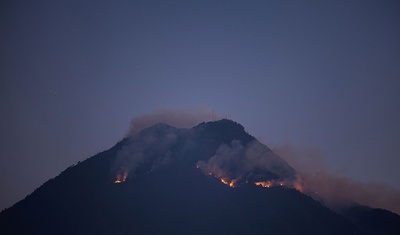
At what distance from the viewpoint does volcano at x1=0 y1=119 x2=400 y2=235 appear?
389 feet

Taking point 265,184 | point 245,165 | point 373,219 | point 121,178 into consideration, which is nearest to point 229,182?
point 245,165

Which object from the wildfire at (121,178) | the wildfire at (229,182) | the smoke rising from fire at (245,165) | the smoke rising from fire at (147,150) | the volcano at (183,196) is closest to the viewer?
the volcano at (183,196)

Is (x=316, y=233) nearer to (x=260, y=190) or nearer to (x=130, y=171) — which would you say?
(x=260, y=190)

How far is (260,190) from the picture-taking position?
138 m

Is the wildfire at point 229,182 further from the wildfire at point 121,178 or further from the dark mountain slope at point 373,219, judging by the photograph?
the dark mountain slope at point 373,219

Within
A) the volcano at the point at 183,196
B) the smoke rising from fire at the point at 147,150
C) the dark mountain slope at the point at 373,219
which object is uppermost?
the smoke rising from fire at the point at 147,150

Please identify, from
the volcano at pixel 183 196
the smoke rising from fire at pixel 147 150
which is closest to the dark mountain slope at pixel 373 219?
the volcano at pixel 183 196

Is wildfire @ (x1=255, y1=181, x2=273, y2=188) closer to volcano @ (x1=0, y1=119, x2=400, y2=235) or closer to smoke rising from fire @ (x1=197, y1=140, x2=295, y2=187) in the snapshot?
A: volcano @ (x1=0, y1=119, x2=400, y2=235)

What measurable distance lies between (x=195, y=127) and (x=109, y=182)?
2094 inches

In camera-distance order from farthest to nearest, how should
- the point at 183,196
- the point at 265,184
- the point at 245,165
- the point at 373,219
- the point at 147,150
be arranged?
the point at 147,150, the point at 245,165, the point at 373,219, the point at 265,184, the point at 183,196

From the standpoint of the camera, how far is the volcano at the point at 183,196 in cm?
11850

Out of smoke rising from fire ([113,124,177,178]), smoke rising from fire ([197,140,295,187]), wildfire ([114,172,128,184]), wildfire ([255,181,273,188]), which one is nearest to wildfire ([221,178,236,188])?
smoke rising from fire ([197,140,295,187])

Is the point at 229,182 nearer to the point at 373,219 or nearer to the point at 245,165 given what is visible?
the point at 245,165

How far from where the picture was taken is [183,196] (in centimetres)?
13250
